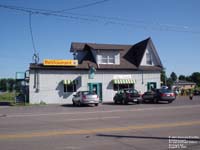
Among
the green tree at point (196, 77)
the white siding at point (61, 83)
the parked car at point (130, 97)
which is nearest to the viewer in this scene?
the parked car at point (130, 97)

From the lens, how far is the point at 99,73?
118ft

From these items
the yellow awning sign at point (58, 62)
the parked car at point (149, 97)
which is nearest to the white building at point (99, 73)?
the yellow awning sign at point (58, 62)

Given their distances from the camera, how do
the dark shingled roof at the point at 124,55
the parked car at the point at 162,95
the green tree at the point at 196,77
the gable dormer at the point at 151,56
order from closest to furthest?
1. the parked car at the point at 162,95
2. the dark shingled roof at the point at 124,55
3. the gable dormer at the point at 151,56
4. the green tree at the point at 196,77

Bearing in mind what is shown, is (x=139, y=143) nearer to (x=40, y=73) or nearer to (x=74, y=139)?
(x=74, y=139)

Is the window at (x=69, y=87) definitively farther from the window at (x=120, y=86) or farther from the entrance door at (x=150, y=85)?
the entrance door at (x=150, y=85)

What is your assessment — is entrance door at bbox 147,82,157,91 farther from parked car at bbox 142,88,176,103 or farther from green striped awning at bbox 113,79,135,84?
parked car at bbox 142,88,176,103

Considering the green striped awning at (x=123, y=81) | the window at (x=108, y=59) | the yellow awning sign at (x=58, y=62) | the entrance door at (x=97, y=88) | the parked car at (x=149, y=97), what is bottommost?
the parked car at (x=149, y=97)

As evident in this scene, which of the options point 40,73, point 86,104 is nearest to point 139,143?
point 86,104

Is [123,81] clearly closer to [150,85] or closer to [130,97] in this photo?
[150,85]

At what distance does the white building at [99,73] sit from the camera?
1315 inches

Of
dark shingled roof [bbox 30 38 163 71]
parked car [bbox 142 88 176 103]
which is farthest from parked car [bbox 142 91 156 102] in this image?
dark shingled roof [bbox 30 38 163 71]

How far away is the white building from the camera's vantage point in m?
33.4

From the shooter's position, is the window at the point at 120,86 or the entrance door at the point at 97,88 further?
the window at the point at 120,86

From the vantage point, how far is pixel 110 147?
328 inches
